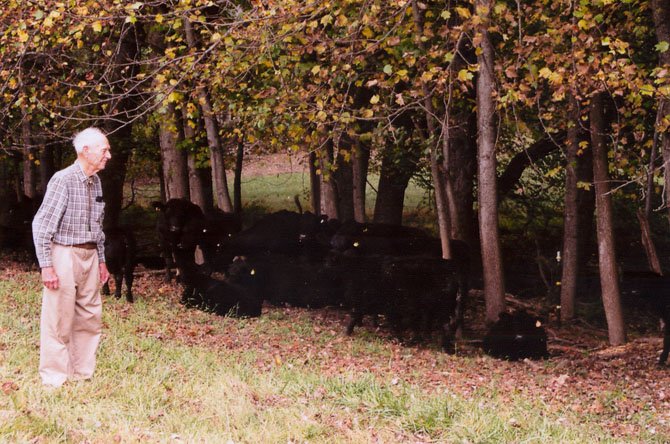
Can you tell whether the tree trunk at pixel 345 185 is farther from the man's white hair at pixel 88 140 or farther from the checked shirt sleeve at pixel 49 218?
the checked shirt sleeve at pixel 49 218

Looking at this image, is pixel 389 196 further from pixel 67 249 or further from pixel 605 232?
pixel 67 249

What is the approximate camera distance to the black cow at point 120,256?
1511 centimetres

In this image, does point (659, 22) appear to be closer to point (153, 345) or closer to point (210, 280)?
point (153, 345)

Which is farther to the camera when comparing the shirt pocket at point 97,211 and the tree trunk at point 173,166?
the tree trunk at point 173,166

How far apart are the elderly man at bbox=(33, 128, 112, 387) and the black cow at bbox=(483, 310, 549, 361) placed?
8.17 metres

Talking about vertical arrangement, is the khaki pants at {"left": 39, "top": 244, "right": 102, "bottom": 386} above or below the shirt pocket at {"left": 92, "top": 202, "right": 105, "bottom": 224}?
below

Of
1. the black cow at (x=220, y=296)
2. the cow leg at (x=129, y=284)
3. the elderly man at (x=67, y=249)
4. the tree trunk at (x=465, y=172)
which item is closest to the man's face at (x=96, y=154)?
the elderly man at (x=67, y=249)

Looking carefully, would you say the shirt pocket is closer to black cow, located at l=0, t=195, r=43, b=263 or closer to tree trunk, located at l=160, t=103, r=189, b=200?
tree trunk, located at l=160, t=103, r=189, b=200

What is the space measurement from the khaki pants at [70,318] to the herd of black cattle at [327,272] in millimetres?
7143

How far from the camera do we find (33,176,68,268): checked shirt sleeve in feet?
23.8

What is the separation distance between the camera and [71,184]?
744cm

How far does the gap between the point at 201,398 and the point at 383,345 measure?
22.0 feet

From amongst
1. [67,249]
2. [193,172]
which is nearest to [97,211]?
[67,249]

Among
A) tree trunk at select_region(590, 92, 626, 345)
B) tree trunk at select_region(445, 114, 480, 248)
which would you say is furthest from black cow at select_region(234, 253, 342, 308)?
tree trunk at select_region(590, 92, 626, 345)
